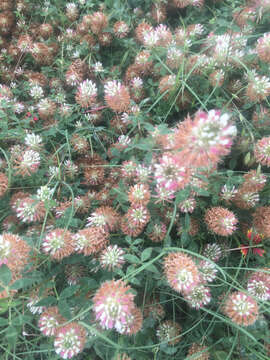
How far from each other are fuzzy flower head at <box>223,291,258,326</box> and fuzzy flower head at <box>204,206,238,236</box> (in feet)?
0.99

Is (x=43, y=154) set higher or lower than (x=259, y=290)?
higher

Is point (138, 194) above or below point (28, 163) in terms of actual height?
below

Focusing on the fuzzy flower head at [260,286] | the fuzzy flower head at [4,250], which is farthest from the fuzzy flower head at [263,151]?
the fuzzy flower head at [4,250]

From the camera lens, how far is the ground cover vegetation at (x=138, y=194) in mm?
1272

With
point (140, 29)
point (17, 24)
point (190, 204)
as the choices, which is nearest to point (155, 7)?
point (140, 29)

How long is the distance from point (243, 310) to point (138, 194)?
2.24 feet

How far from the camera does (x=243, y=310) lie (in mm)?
1279

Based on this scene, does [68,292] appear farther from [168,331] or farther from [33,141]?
[33,141]

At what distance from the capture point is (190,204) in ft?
4.93

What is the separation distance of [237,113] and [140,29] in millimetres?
922

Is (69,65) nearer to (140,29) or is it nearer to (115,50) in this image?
(115,50)

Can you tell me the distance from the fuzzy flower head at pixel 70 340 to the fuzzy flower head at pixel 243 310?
0.65m

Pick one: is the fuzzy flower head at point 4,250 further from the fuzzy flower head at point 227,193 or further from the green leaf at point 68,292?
the fuzzy flower head at point 227,193

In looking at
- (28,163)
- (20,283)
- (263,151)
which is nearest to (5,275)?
(20,283)
